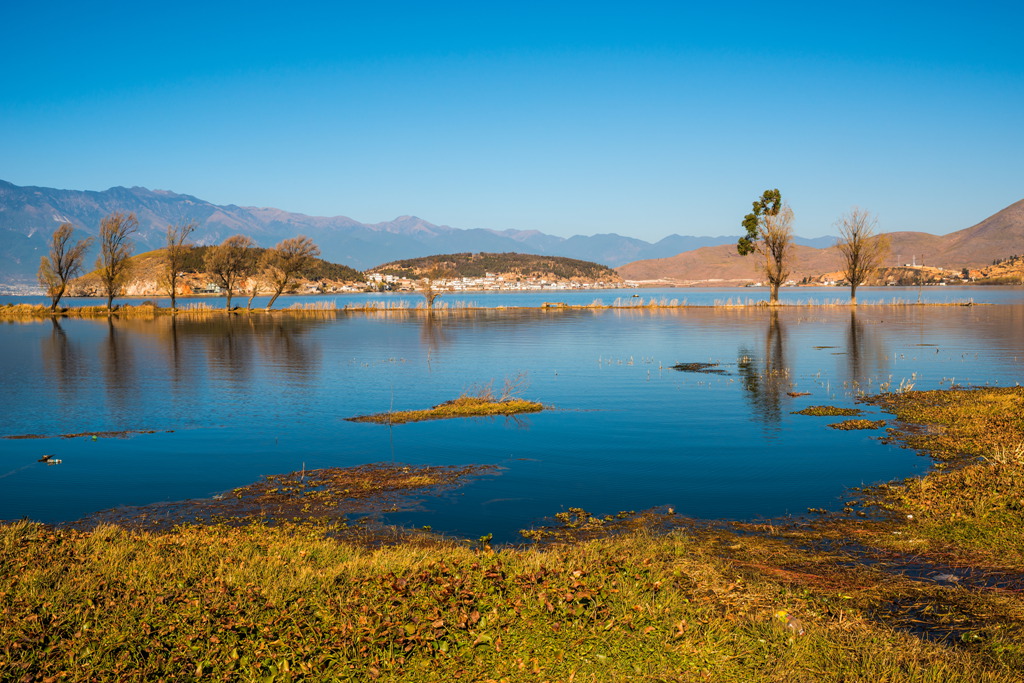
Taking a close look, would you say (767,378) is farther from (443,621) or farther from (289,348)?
(289,348)

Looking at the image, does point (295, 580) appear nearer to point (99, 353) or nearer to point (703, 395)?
point (703, 395)

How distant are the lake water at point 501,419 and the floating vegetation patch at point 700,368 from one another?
33.4 inches

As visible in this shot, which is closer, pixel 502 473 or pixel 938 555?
pixel 938 555

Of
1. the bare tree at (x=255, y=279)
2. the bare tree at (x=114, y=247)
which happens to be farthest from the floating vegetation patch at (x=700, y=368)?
the bare tree at (x=114, y=247)

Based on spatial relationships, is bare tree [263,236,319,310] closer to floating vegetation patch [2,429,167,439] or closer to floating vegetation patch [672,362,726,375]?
floating vegetation patch [672,362,726,375]

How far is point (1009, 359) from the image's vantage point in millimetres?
35188

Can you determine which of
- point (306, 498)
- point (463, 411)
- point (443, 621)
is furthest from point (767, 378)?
point (443, 621)

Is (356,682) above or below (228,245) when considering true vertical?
below

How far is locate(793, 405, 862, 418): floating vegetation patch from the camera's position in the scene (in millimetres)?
22562

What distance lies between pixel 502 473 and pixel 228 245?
3698 inches

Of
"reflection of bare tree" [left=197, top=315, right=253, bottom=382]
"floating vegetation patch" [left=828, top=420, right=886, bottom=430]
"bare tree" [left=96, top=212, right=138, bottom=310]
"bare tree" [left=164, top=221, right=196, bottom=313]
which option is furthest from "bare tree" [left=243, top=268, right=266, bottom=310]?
"floating vegetation patch" [left=828, top=420, right=886, bottom=430]

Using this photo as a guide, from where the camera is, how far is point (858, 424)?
20.7 m

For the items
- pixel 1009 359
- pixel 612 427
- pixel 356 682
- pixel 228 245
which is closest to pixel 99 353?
pixel 612 427

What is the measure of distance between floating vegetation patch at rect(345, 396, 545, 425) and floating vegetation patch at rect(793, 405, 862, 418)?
8.50 metres
